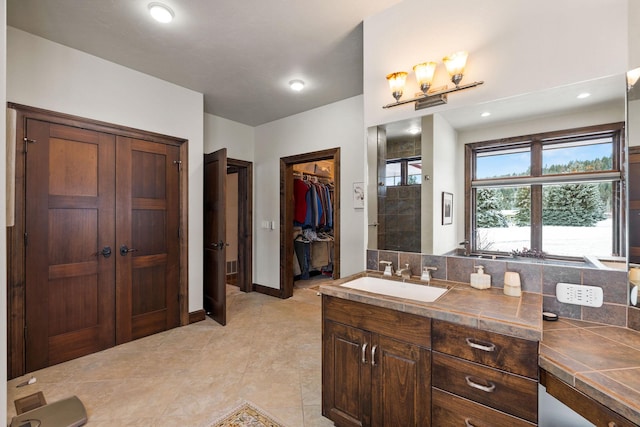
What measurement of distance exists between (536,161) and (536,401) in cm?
114

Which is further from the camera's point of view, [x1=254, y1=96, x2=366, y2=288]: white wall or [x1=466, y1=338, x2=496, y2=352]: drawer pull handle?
[x1=254, y1=96, x2=366, y2=288]: white wall

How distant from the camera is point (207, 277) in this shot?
3.60 m

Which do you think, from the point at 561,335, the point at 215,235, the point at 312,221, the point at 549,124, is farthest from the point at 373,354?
the point at 312,221

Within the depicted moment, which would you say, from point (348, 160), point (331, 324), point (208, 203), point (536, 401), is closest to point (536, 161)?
point (536, 401)

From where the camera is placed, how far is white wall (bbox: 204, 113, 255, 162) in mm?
4023

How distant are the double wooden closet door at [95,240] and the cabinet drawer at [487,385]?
9.39 feet

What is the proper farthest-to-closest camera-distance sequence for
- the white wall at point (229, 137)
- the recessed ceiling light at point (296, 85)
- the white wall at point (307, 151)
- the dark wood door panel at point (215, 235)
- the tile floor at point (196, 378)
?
the white wall at point (229, 137) → the white wall at point (307, 151) → the dark wood door panel at point (215, 235) → the recessed ceiling light at point (296, 85) → the tile floor at point (196, 378)

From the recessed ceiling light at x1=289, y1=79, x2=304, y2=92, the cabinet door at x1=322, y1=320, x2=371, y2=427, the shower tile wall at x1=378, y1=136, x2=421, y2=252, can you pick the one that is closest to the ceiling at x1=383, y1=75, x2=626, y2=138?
the shower tile wall at x1=378, y1=136, x2=421, y2=252

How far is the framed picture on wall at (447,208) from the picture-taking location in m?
1.79

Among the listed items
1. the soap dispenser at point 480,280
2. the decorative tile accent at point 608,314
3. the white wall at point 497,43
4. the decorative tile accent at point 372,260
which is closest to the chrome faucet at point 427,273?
the soap dispenser at point 480,280

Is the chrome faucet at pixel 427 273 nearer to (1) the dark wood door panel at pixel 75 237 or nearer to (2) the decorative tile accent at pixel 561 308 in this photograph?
(2) the decorative tile accent at pixel 561 308

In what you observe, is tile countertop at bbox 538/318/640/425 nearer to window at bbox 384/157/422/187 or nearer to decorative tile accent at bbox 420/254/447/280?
→ decorative tile accent at bbox 420/254/447/280

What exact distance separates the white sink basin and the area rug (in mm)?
985

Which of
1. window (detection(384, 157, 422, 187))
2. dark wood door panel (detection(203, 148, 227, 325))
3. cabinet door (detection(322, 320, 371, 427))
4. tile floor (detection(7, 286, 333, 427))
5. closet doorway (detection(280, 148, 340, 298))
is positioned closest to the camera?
cabinet door (detection(322, 320, 371, 427))
